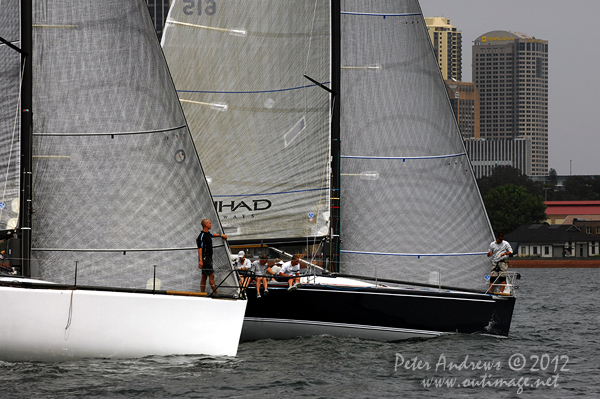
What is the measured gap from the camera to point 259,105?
60.1ft

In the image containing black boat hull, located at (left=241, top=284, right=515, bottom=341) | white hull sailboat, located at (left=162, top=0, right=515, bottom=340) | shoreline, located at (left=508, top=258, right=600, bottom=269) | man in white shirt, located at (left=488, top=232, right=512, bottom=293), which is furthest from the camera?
shoreline, located at (left=508, top=258, right=600, bottom=269)

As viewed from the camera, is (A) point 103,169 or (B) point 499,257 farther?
(B) point 499,257

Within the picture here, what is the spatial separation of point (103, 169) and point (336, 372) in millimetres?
4298

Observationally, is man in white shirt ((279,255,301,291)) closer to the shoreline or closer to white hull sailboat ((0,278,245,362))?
white hull sailboat ((0,278,245,362))

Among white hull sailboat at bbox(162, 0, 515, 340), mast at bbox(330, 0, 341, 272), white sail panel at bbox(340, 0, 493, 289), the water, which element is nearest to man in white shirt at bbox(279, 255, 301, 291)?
white hull sailboat at bbox(162, 0, 515, 340)

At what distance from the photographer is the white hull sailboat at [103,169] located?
1267 cm

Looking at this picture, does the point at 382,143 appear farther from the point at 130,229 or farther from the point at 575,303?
the point at 575,303

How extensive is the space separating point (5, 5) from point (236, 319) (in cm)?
541

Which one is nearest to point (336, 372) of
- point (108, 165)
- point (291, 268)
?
point (291, 268)

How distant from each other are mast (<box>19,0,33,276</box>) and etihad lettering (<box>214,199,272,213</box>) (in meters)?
5.59

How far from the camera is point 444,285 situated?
1659 centimetres

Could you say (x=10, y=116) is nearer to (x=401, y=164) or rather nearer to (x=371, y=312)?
(x=371, y=312)

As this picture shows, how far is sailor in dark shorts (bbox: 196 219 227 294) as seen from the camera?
12.9m

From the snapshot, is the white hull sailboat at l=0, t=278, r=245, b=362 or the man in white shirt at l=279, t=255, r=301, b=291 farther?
the man in white shirt at l=279, t=255, r=301, b=291
